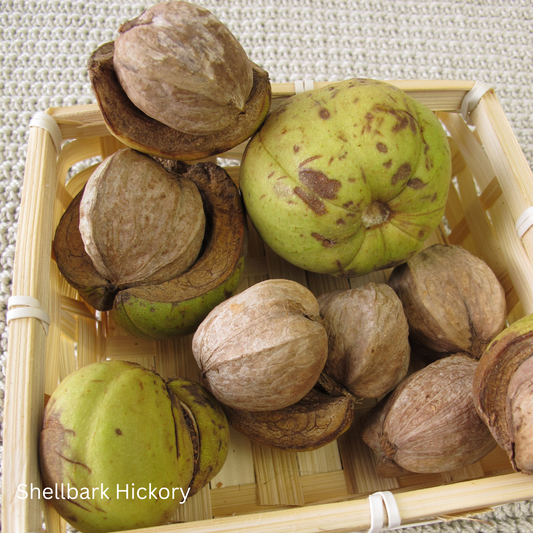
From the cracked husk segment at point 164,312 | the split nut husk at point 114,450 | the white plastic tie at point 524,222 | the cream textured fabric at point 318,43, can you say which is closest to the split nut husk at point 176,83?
the cracked husk segment at point 164,312

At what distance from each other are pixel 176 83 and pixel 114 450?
1.59 ft

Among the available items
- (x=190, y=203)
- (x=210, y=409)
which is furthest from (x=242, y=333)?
(x=190, y=203)

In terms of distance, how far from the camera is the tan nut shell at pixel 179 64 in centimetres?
71

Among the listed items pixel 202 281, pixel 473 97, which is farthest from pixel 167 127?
pixel 473 97

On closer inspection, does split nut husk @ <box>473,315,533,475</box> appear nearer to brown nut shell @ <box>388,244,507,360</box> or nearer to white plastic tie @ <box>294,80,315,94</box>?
brown nut shell @ <box>388,244,507,360</box>

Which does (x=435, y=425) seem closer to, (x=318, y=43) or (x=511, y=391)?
(x=511, y=391)

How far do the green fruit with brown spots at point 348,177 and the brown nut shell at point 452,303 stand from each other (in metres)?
0.06

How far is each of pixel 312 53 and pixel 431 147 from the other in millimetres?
809

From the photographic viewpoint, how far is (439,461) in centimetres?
78

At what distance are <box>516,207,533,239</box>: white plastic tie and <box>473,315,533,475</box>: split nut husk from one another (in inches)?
9.4

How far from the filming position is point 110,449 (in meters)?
0.63

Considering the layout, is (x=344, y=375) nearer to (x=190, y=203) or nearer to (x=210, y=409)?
(x=210, y=409)

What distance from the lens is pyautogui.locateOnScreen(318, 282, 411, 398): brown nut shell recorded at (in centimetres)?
82

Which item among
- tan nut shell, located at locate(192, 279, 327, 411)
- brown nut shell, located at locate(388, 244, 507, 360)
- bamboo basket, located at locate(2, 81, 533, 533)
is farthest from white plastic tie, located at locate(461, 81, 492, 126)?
tan nut shell, located at locate(192, 279, 327, 411)
